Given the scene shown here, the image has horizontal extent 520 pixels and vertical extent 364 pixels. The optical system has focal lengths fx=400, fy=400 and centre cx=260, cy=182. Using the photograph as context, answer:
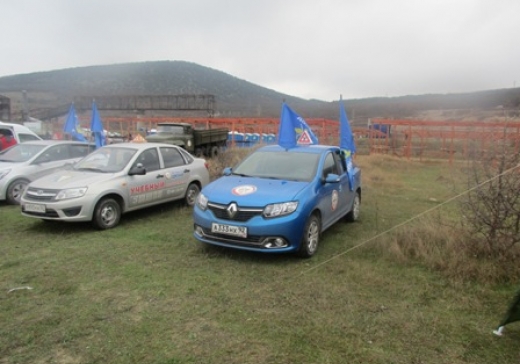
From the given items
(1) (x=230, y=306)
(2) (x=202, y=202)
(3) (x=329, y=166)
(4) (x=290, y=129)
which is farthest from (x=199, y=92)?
(1) (x=230, y=306)

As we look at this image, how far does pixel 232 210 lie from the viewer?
5.12 meters

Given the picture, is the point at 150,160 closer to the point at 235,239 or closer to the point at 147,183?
the point at 147,183

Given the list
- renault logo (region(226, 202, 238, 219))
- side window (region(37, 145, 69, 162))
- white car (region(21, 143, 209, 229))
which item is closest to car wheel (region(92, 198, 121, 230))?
white car (region(21, 143, 209, 229))

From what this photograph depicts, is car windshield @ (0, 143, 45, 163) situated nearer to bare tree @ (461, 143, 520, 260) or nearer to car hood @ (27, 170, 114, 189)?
car hood @ (27, 170, 114, 189)

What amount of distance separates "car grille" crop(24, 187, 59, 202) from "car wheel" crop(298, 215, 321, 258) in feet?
13.3

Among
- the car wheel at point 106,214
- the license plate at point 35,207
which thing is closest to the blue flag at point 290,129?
the car wheel at point 106,214

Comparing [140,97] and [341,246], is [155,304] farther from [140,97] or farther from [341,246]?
[140,97]

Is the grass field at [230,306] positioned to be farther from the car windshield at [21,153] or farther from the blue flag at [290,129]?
the car windshield at [21,153]

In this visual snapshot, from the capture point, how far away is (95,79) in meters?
72.6

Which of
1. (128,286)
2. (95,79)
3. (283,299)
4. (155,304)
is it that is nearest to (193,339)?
(155,304)

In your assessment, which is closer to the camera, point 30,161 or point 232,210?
point 232,210

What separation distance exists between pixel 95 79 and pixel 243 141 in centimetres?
5817

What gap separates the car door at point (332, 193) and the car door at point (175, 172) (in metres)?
3.28

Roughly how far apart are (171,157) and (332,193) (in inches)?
147
